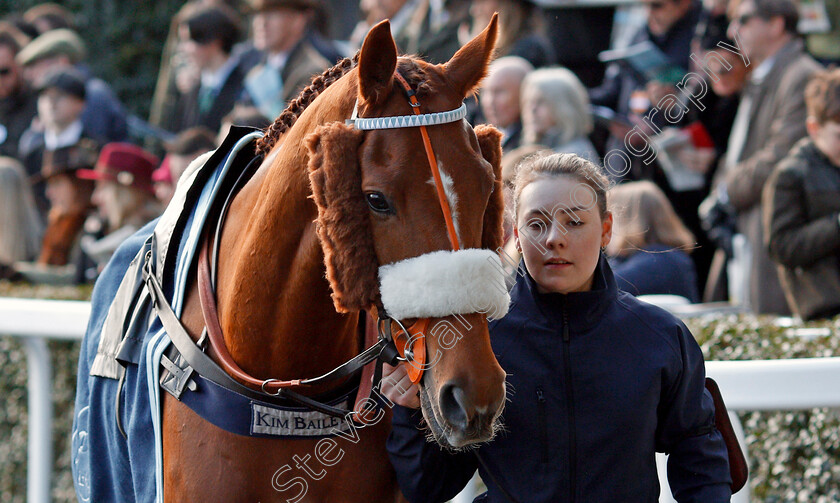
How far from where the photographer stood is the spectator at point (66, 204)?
6.73m

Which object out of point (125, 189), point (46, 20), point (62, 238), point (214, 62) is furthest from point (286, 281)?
point (46, 20)

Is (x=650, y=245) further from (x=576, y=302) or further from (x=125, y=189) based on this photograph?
(x=125, y=189)

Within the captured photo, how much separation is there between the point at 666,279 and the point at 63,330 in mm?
2473

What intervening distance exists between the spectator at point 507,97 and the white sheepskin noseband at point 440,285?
Result: 3565 mm

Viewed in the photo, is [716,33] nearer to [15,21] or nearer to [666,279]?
[666,279]

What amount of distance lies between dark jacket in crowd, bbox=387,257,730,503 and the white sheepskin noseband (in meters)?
0.31

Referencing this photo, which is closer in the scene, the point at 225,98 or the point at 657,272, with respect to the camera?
the point at 657,272

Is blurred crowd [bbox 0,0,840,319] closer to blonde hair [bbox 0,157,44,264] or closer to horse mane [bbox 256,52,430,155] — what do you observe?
blonde hair [bbox 0,157,44,264]

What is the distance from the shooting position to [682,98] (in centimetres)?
554

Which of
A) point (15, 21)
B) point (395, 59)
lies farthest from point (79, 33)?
point (395, 59)

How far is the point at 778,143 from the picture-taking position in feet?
17.2

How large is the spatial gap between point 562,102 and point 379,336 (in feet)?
10.4

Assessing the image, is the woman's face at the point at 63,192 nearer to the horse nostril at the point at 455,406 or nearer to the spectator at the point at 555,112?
the spectator at the point at 555,112

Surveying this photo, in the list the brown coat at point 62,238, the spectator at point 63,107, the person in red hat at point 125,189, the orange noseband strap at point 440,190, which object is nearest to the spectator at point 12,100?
the spectator at point 63,107
